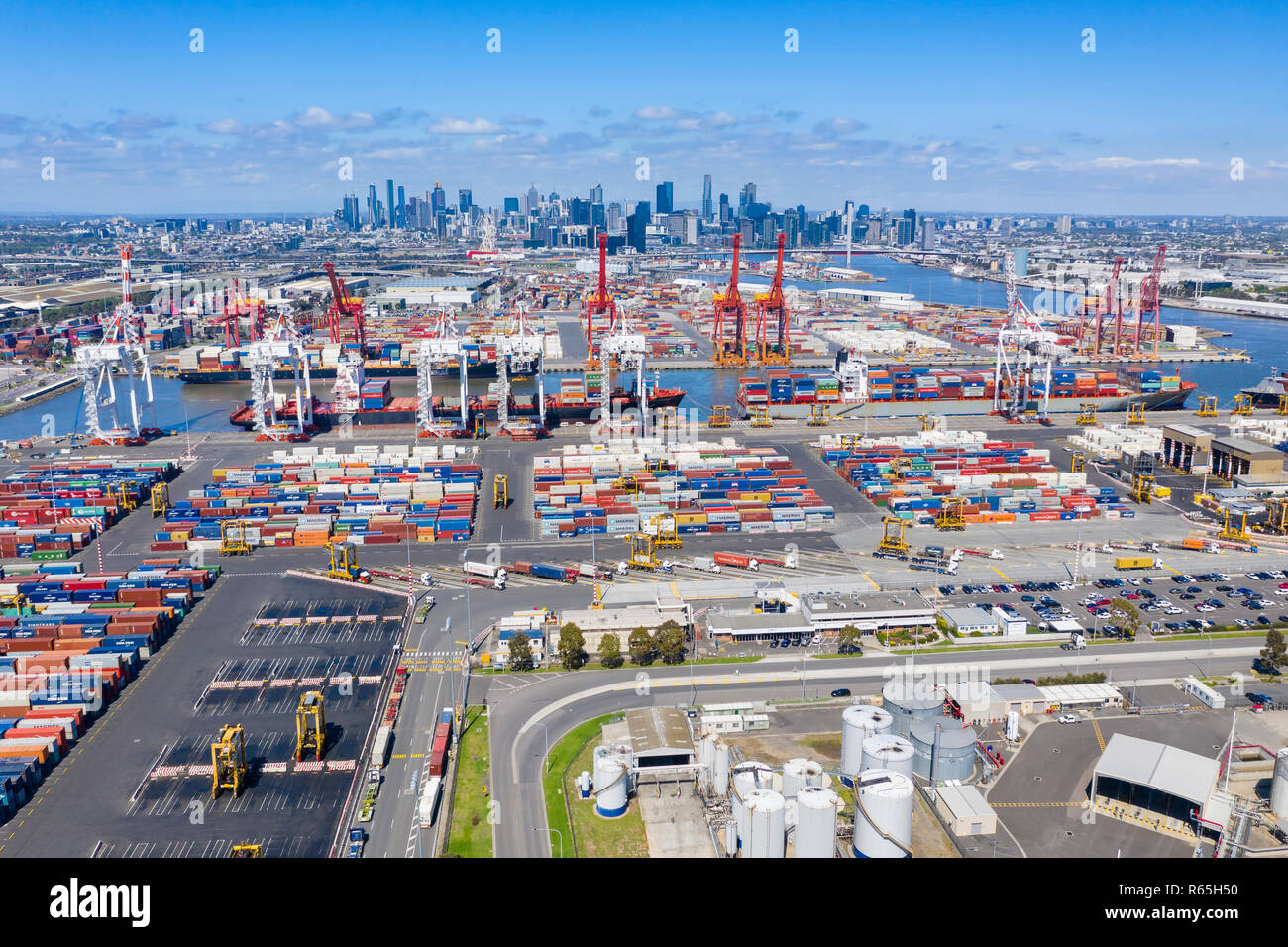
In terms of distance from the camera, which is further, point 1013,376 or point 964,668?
point 1013,376

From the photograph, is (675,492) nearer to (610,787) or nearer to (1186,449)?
(610,787)

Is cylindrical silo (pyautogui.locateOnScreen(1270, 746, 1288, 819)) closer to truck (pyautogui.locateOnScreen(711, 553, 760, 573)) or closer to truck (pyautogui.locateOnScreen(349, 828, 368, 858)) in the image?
truck (pyautogui.locateOnScreen(711, 553, 760, 573))

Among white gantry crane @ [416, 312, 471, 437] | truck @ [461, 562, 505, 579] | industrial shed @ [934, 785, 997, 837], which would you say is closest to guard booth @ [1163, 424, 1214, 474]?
industrial shed @ [934, 785, 997, 837]

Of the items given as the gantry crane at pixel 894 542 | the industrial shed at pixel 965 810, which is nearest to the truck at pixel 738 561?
the gantry crane at pixel 894 542

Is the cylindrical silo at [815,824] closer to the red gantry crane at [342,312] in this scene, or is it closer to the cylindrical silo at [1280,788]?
the cylindrical silo at [1280,788]
